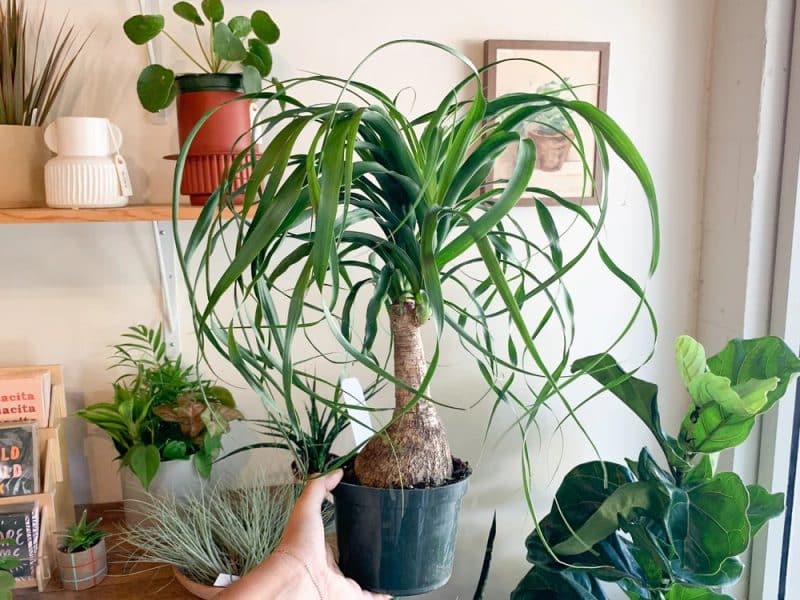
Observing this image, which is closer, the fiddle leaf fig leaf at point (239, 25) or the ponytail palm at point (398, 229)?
the ponytail palm at point (398, 229)

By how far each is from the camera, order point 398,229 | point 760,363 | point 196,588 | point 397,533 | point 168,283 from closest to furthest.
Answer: point 398,229 < point 397,533 < point 196,588 < point 760,363 < point 168,283

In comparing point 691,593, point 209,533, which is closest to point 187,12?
point 209,533

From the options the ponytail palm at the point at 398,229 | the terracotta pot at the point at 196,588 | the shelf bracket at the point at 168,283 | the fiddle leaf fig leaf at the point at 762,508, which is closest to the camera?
the ponytail palm at the point at 398,229

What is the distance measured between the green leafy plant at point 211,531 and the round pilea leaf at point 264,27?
732mm

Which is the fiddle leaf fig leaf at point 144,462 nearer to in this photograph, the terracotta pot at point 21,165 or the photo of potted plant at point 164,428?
the photo of potted plant at point 164,428

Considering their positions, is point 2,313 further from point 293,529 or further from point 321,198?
point 321,198

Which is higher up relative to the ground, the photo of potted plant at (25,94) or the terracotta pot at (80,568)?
the photo of potted plant at (25,94)

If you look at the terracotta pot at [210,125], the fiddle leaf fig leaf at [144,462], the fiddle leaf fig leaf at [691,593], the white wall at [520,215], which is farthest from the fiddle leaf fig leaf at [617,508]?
the terracotta pot at [210,125]

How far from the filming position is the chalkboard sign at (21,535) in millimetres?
974

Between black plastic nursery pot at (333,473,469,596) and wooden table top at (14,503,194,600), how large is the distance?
33 centimetres

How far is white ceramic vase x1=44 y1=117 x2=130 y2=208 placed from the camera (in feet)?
3.27

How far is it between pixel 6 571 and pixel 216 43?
2.66 ft

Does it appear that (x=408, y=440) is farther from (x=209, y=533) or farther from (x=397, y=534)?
(x=209, y=533)

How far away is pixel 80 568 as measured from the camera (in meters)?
1.00
